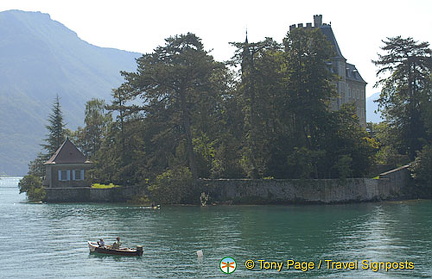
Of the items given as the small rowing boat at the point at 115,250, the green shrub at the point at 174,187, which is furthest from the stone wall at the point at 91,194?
the small rowing boat at the point at 115,250

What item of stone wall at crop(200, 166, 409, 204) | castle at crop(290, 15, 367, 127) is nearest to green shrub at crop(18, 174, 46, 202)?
stone wall at crop(200, 166, 409, 204)

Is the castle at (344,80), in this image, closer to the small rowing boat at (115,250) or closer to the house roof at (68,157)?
the house roof at (68,157)

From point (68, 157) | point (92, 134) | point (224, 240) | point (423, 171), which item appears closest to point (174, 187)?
point (68, 157)

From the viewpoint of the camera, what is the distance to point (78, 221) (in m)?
55.1

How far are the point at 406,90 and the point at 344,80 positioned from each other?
25.6 meters

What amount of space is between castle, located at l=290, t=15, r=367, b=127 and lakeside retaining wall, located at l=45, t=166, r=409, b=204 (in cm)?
2726

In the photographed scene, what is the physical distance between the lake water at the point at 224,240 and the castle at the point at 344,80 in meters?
41.5

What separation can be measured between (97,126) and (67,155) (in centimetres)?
2352

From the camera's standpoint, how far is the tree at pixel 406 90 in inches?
3068

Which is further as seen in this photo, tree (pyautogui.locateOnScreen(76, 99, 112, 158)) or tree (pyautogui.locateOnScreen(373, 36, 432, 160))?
tree (pyautogui.locateOnScreen(76, 99, 112, 158))

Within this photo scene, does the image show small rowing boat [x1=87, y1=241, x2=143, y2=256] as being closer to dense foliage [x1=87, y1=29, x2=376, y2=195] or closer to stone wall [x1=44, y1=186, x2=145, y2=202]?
dense foliage [x1=87, y1=29, x2=376, y2=195]

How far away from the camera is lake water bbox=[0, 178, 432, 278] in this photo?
105ft

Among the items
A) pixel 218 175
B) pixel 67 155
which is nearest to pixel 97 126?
pixel 67 155

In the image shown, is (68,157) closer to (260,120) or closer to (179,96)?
(179,96)
